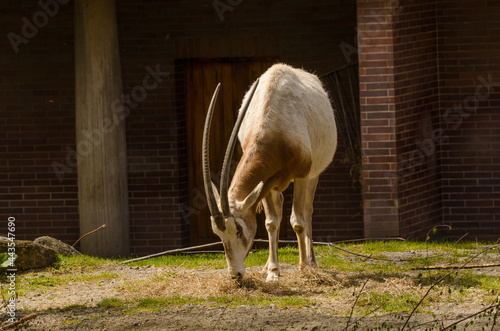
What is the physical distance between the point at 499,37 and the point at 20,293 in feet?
22.6

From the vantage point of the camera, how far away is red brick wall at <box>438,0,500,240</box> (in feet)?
38.7

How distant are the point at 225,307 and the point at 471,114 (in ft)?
18.9

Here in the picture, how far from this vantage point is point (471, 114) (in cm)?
1196

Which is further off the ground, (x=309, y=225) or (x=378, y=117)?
(x=378, y=117)

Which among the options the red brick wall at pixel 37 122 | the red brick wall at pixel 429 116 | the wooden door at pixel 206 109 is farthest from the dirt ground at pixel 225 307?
the red brick wall at pixel 37 122

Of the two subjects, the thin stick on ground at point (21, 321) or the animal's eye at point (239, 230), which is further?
the animal's eye at point (239, 230)

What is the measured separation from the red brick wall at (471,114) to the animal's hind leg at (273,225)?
13.2 ft

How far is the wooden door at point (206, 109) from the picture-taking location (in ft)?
41.0

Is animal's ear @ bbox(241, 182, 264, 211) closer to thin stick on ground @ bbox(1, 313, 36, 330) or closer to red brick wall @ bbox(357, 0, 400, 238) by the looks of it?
thin stick on ground @ bbox(1, 313, 36, 330)

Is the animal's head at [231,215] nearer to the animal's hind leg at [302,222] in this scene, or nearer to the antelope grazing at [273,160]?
the antelope grazing at [273,160]

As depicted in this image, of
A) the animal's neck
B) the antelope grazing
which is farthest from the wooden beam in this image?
the animal's neck

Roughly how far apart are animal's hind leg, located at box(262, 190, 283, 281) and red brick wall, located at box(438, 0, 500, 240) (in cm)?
401

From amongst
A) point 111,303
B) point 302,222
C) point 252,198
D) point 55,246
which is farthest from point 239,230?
point 55,246

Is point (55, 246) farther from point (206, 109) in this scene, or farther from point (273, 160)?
point (273, 160)
